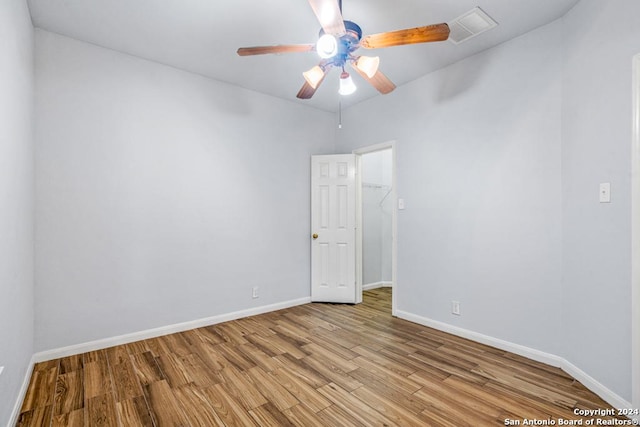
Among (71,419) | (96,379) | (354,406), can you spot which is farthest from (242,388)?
(96,379)

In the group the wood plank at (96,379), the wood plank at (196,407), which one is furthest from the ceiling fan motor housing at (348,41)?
the wood plank at (96,379)

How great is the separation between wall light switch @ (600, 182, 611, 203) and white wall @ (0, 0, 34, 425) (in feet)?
11.9

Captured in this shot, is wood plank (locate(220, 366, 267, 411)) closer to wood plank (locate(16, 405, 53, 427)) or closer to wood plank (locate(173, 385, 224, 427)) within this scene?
wood plank (locate(173, 385, 224, 427))

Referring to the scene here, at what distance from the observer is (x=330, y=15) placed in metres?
1.74

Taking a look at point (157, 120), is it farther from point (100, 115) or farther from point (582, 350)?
point (582, 350)

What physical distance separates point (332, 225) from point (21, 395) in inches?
132

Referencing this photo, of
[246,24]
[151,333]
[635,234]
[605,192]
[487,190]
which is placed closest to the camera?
[635,234]

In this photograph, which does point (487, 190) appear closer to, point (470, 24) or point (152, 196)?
point (470, 24)

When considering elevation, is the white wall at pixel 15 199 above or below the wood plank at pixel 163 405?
above

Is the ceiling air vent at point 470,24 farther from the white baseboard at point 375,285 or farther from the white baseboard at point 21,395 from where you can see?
the white baseboard at point 21,395

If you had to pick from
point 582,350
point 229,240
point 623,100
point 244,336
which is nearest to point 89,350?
point 244,336

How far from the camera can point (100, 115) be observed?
2889 millimetres

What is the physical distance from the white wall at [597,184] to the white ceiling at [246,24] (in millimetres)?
394

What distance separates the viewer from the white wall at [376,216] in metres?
5.38
